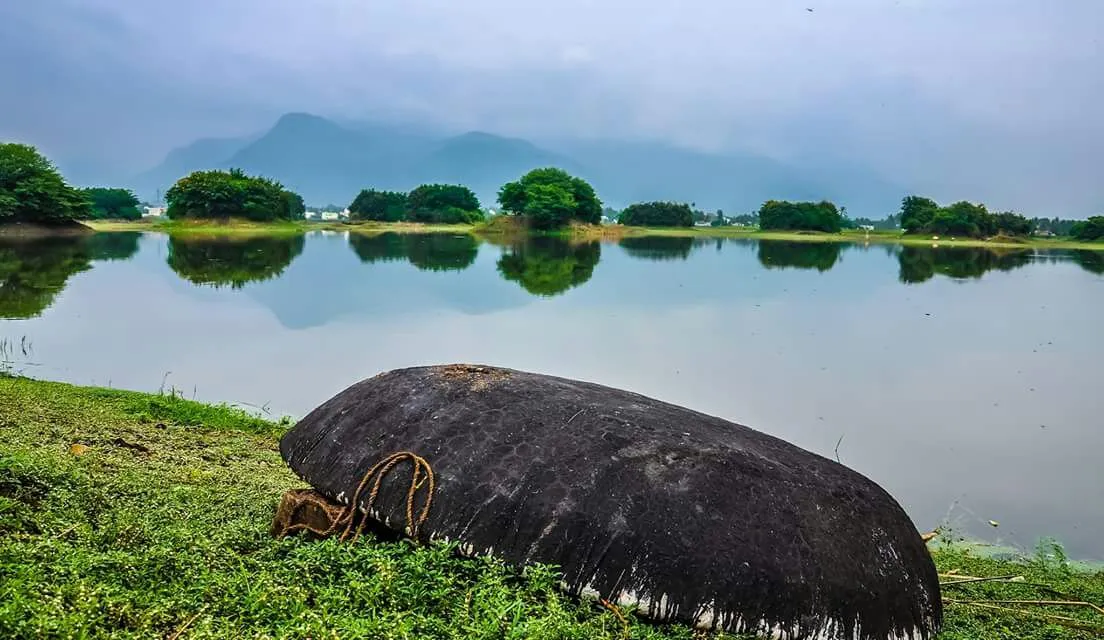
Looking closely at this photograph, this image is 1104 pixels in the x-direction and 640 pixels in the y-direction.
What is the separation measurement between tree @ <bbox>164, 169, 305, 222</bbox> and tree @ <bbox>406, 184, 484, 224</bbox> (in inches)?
968

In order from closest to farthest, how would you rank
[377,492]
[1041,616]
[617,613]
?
[617,613] → [377,492] → [1041,616]

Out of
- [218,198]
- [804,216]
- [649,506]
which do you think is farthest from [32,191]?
[804,216]

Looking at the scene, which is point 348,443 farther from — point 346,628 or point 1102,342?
point 1102,342

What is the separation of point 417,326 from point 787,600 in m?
16.0

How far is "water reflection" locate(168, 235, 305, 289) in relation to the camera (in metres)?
28.4

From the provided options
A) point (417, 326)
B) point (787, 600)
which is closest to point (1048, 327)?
point (417, 326)

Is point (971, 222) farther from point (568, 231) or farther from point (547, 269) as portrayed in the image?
point (547, 269)

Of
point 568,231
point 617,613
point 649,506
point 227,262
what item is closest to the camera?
point 617,613

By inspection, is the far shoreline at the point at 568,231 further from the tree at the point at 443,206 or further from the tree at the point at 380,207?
the tree at the point at 380,207

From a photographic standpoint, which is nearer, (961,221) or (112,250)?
(112,250)

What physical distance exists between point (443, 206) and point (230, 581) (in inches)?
3798

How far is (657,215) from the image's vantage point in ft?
332

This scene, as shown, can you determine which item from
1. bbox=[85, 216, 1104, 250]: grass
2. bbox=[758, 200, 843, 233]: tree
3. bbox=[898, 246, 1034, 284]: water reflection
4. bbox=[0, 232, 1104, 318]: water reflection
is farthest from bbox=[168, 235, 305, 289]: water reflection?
bbox=[758, 200, 843, 233]: tree

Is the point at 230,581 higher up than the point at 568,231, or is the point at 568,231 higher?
the point at 568,231
